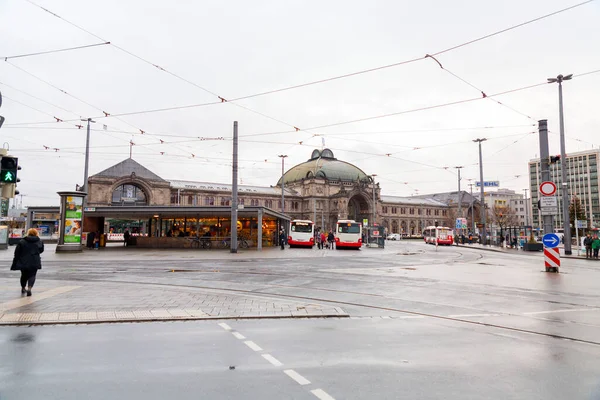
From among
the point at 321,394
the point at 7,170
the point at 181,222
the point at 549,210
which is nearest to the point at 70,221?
the point at 181,222

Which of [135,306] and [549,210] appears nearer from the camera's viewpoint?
[135,306]

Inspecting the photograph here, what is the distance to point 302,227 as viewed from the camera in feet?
144

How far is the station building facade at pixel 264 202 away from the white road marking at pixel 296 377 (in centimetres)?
2909

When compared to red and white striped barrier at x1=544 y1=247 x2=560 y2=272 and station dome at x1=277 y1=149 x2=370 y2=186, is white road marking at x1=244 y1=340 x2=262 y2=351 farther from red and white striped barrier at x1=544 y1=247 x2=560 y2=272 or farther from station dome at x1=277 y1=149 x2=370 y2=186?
station dome at x1=277 y1=149 x2=370 y2=186

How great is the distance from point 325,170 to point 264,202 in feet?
60.3

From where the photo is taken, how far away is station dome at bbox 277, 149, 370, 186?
109 m

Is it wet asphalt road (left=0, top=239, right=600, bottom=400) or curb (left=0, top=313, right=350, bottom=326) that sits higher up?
curb (left=0, top=313, right=350, bottom=326)

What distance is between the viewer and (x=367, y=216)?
10694 centimetres

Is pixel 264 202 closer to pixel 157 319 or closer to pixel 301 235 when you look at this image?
pixel 301 235

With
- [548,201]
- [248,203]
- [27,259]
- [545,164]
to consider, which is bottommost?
[27,259]

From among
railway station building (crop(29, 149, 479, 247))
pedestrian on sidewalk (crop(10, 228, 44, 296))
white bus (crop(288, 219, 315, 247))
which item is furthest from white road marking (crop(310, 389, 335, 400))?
white bus (crop(288, 219, 315, 247))

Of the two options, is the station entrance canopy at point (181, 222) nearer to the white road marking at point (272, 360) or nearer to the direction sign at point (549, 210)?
the direction sign at point (549, 210)

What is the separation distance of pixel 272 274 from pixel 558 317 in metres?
9.83

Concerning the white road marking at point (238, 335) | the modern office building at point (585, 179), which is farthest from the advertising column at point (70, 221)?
the modern office building at point (585, 179)
